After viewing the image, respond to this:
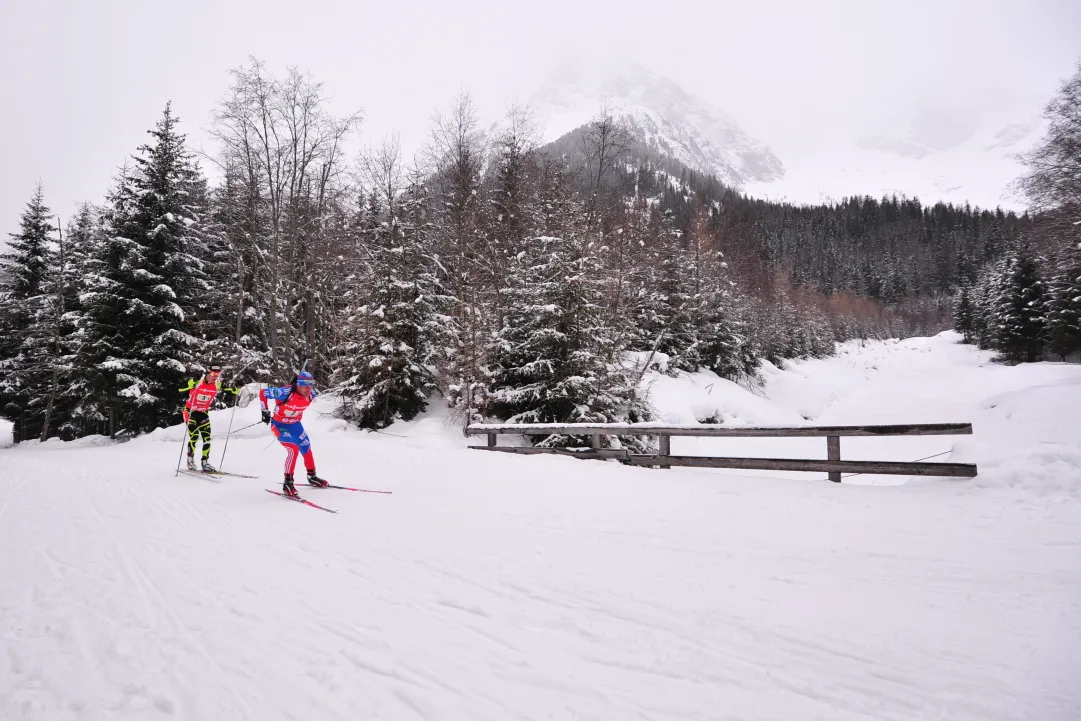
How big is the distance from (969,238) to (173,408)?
14793 cm

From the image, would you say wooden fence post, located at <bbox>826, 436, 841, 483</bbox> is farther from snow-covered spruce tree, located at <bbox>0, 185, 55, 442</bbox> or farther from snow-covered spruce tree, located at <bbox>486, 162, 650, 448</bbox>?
snow-covered spruce tree, located at <bbox>0, 185, 55, 442</bbox>

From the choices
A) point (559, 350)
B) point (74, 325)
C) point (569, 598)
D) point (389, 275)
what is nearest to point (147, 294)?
point (74, 325)

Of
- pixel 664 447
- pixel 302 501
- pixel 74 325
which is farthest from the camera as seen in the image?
pixel 74 325

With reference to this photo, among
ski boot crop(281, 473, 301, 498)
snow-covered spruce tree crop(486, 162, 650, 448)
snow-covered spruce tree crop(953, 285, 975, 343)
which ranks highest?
snow-covered spruce tree crop(953, 285, 975, 343)

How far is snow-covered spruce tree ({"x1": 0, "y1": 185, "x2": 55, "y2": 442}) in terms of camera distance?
2396cm

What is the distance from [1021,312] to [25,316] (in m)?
70.8

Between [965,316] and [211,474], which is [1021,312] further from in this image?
[211,474]

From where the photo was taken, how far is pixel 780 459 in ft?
23.2

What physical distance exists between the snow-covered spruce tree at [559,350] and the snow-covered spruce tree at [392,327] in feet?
9.99

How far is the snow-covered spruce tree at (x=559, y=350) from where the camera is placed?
13.0 m

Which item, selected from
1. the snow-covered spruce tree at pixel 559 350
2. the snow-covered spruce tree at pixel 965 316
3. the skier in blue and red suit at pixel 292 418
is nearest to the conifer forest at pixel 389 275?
the snow-covered spruce tree at pixel 559 350

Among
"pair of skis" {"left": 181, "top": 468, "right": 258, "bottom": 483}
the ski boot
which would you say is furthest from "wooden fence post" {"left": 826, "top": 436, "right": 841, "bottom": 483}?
"pair of skis" {"left": 181, "top": 468, "right": 258, "bottom": 483}

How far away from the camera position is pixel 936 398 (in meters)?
29.5

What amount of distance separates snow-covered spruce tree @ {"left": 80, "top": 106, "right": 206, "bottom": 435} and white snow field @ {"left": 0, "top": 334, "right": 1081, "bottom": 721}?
43.0 ft
